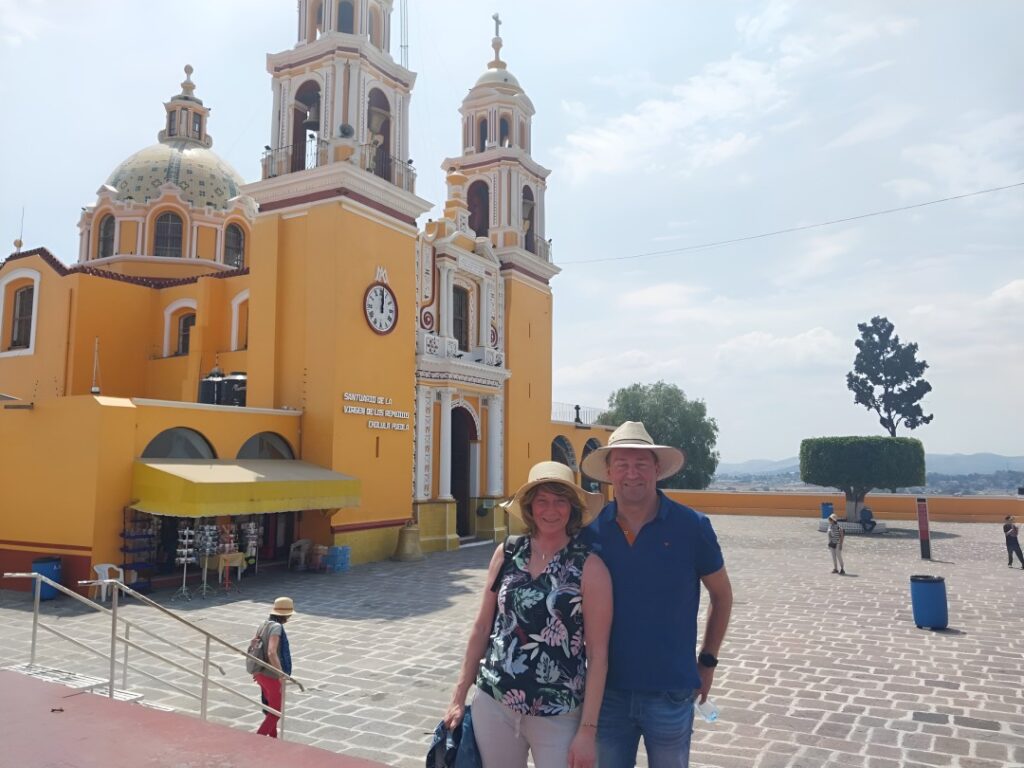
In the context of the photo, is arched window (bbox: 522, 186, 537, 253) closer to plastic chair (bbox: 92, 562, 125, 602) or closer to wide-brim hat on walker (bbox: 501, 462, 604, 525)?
plastic chair (bbox: 92, 562, 125, 602)

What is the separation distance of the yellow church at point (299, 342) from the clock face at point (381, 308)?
5cm

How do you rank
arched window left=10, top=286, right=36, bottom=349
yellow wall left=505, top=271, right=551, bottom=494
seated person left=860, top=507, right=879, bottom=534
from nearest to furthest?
arched window left=10, top=286, right=36, bottom=349 → yellow wall left=505, top=271, right=551, bottom=494 → seated person left=860, top=507, right=879, bottom=534

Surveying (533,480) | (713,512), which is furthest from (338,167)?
(713,512)

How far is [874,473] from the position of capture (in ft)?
87.9

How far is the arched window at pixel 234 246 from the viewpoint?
25406mm

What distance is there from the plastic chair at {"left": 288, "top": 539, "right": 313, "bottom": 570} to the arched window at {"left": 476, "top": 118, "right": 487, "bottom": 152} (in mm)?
16037

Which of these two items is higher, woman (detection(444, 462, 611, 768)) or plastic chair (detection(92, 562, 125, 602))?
woman (detection(444, 462, 611, 768))

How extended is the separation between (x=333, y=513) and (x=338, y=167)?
7.81 meters

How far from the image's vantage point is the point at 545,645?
300 centimetres

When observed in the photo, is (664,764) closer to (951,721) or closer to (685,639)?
(685,639)

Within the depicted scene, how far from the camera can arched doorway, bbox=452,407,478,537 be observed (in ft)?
70.9

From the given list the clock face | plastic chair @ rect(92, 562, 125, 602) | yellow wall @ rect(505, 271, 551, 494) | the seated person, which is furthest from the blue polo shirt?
the seated person

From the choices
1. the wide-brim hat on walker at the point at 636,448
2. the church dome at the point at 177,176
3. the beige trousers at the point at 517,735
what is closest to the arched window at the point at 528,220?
the church dome at the point at 177,176

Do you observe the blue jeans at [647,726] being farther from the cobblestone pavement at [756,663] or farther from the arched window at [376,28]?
the arched window at [376,28]
